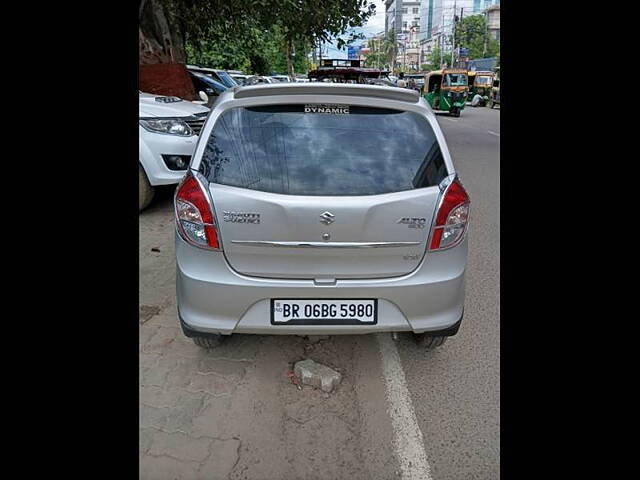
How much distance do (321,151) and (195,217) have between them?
2.43ft

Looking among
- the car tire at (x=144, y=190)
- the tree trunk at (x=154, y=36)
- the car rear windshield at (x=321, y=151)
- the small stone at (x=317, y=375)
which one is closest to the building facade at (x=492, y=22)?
the tree trunk at (x=154, y=36)

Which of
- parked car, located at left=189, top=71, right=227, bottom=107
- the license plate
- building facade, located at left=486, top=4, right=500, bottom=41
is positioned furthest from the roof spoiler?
building facade, located at left=486, top=4, right=500, bottom=41

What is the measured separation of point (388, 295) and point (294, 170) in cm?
81

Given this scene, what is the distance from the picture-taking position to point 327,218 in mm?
2443

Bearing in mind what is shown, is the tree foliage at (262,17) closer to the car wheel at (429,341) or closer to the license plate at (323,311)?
the car wheel at (429,341)

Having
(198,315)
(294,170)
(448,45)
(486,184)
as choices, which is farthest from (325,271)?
(448,45)

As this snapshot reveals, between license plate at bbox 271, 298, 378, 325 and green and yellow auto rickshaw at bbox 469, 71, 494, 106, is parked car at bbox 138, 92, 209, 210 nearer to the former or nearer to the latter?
license plate at bbox 271, 298, 378, 325

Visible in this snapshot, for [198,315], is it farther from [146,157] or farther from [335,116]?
[146,157]

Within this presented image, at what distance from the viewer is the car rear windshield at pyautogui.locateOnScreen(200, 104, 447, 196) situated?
8.32 ft

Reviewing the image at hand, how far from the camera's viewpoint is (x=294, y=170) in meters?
2.55

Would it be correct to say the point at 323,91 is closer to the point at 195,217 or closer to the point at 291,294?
the point at 195,217

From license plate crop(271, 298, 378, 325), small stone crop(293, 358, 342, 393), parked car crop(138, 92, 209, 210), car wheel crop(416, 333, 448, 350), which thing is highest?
parked car crop(138, 92, 209, 210)

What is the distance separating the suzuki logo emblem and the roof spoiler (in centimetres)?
70

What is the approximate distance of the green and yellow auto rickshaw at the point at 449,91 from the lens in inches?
997
